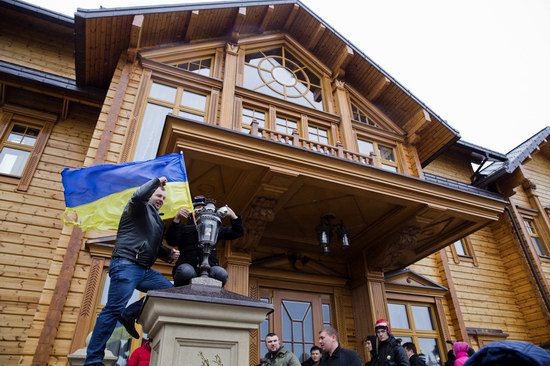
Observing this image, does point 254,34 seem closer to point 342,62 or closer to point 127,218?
point 342,62

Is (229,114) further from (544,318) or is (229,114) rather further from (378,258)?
(544,318)

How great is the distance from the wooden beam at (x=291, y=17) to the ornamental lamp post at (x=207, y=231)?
878 centimetres

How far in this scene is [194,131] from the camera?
5422 mm

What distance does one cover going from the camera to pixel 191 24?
9086 mm

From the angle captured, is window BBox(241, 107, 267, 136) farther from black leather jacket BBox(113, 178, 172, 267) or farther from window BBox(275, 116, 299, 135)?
black leather jacket BBox(113, 178, 172, 267)

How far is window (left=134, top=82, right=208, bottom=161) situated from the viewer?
297 inches

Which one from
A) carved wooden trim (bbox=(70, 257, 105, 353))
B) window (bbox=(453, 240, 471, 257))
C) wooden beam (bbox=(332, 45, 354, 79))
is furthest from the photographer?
window (bbox=(453, 240, 471, 257))

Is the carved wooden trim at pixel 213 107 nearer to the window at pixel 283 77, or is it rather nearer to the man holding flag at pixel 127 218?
the window at pixel 283 77

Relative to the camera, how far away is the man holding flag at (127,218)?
2.88 meters

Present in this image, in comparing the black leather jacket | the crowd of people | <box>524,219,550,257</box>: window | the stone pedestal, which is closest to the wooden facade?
<box>524,219,550,257</box>: window

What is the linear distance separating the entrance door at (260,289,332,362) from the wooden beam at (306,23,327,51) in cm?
707

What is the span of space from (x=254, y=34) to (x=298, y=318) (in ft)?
24.4

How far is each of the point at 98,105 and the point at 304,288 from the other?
613cm

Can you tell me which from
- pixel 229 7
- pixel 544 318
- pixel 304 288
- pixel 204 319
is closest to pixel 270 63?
pixel 229 7
